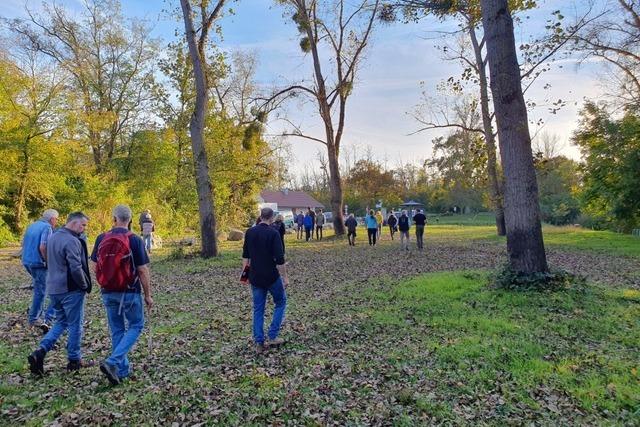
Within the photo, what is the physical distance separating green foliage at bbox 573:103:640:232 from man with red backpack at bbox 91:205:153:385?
22694mm

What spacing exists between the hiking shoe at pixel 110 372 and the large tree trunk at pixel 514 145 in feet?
24.0

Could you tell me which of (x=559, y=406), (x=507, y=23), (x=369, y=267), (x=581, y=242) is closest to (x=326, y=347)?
(x=559, y=406)

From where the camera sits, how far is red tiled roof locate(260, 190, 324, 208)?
80.4 m

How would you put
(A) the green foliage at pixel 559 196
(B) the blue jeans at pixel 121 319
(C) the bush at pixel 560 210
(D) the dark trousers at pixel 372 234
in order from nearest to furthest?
(B) the blue jeans at pixel 121 319
(D) the dark trousers at pixel 372 234
(A) the green foliage at pixel 559 196
(C) the bush at pixel 560 210

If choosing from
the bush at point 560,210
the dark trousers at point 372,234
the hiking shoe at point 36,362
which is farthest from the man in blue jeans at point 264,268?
the bush at point 560,210

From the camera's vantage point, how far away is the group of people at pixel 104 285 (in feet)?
16.6

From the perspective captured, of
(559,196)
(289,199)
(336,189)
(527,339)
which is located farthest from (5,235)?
(289,199)

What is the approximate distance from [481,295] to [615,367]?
373cm

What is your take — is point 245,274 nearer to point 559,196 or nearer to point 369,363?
point 369,363

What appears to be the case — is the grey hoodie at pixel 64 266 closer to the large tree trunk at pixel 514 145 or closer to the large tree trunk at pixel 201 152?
the large tree trunk at pixel 514 145

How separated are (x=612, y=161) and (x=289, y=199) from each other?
61.5 m

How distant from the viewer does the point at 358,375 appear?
5.35m

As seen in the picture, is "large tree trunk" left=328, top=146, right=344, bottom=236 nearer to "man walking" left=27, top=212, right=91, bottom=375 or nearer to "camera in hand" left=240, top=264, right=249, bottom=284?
"camera in hand" left=240, top=264, right=249, bottom=284

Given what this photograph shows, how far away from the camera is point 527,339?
632 centimetres
